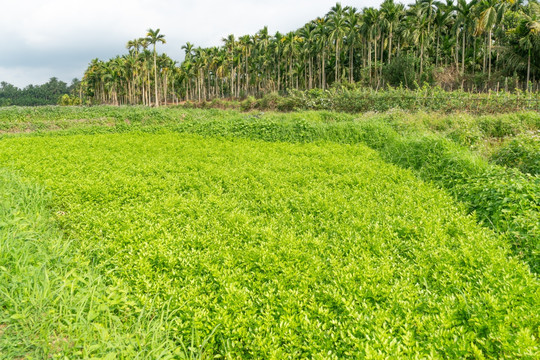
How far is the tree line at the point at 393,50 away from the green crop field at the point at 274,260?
26539 millimetres

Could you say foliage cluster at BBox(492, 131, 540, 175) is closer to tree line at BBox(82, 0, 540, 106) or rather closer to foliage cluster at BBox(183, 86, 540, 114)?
foliage cluster at BBox(183, 86, 540, 114)

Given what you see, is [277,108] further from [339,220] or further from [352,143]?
[339,220]

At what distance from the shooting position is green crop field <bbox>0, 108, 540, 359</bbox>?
117 inches

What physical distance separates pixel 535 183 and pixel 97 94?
307ft

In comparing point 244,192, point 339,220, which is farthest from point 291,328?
point 244,192

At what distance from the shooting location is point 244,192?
22.4 ft

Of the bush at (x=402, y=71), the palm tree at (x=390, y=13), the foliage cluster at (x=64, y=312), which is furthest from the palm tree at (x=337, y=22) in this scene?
the foliage cluster at (x=64, y=312)

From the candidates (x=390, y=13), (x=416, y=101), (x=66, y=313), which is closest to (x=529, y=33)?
(x=390, y=13)

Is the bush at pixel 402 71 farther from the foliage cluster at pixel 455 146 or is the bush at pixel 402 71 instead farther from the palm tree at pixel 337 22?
the foliage cluster at pixel 455 146

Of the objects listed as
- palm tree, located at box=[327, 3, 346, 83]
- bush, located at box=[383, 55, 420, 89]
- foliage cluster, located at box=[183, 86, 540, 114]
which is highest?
palm tree, located at box=[327, 3, 346, 83]

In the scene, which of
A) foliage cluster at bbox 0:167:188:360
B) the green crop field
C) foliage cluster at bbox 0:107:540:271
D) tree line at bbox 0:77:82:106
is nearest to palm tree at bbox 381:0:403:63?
Result: foliage cluster at bbox 0:107:540:271

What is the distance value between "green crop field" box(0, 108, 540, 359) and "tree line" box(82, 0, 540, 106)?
1045 inches

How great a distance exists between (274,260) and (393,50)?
53.8 m

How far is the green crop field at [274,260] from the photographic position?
297 cm
